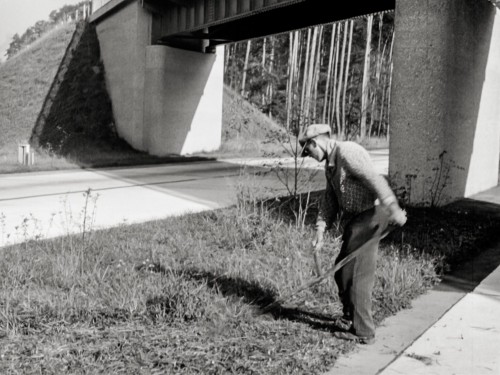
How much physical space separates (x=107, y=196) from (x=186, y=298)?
7.66 metres

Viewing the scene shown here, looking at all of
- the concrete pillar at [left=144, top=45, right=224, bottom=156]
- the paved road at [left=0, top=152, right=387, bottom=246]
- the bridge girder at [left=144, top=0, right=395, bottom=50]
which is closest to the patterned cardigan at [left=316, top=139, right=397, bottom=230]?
the paved road at [left=0, top=152, right=387, bottom=246]

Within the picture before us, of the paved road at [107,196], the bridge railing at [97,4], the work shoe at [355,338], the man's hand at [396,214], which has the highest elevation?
the bridge railing at [97,4]

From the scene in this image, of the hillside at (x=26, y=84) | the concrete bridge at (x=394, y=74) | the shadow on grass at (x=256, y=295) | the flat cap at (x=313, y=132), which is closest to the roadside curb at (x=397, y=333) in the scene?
the shadow on grass at (x=256, y=295)

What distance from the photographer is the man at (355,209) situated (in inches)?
156

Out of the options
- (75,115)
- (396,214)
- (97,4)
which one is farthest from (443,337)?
(97,4)

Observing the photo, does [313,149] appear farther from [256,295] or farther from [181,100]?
[181,100]

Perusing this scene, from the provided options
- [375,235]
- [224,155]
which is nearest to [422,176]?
[375,235]

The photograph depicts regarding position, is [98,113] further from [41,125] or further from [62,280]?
[62,280]

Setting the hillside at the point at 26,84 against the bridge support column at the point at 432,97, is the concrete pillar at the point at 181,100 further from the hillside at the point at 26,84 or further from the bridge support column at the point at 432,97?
the bridge support column at the point at 432,97

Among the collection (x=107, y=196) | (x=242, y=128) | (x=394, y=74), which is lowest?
(x=107, y=196)

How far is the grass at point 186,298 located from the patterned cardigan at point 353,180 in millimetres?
1010

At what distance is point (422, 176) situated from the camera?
10.5m

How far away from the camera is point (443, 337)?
4332 millimetres

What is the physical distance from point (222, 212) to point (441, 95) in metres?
4.62
